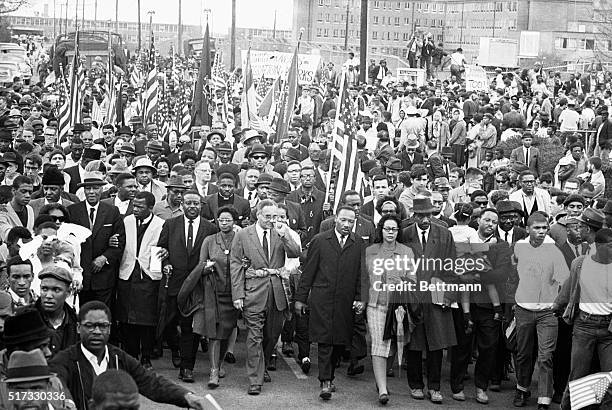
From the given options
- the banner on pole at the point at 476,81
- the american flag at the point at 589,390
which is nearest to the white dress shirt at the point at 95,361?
the american flag at the point at 589,390

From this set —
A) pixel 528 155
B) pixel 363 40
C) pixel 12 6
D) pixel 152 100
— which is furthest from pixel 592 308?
pixel 363 40

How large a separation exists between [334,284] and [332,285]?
0.07ft

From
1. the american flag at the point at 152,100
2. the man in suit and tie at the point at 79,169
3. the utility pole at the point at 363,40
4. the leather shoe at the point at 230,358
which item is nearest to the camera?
the leather shoe at the point at 230,358

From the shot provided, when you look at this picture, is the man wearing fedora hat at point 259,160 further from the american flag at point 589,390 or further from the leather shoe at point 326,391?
the american flag at point 589,390

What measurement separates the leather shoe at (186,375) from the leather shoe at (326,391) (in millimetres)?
1363

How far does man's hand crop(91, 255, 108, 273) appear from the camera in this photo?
13.3 metres

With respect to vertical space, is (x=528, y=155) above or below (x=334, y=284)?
above

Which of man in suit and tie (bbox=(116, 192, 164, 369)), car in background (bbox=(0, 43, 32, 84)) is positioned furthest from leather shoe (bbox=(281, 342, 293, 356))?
car in background (bbox=(0, 43, 32, 84))

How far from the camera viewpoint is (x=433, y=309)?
12.7 meters

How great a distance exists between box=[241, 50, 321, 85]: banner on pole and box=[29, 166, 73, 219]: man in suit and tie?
62.9 ft

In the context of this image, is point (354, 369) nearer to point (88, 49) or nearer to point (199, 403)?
point (199, 403)

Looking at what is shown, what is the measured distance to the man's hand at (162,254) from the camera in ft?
43.6

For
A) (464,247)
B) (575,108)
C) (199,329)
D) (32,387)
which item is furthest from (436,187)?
(575,108)

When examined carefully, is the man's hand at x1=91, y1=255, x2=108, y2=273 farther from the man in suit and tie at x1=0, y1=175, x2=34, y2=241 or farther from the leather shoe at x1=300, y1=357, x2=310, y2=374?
the leather shoe at x1=300, y1=357, x2=310, y2=374
